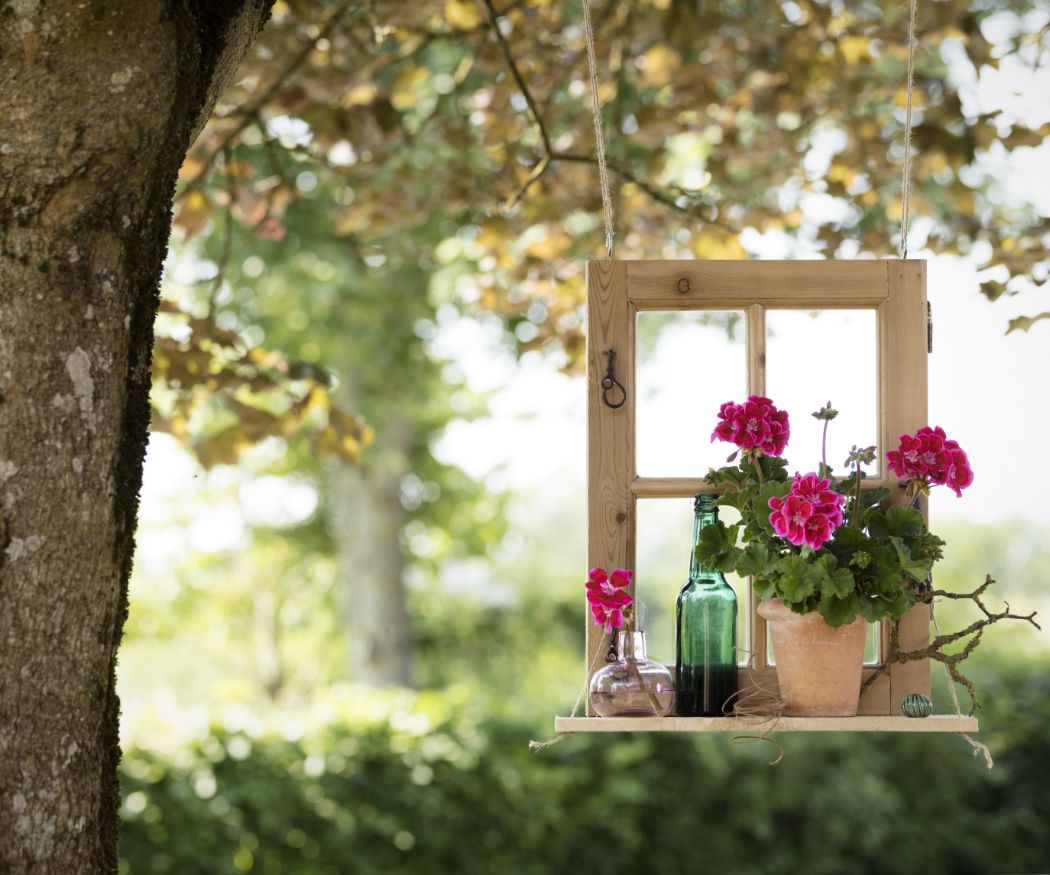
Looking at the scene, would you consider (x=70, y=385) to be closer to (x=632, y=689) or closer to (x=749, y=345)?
(x=632, y=689)

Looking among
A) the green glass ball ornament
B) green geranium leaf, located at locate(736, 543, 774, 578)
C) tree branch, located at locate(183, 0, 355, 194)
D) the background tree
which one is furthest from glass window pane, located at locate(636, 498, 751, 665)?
tree branch, located at locate(183, 0, 355, 194)

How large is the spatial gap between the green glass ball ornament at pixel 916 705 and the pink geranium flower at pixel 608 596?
396mm

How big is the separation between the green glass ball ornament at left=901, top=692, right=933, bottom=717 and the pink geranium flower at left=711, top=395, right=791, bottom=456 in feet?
1.24

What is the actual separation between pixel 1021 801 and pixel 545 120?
424 centimetres

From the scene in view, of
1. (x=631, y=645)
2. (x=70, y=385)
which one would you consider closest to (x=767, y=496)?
(x=631, y=645)

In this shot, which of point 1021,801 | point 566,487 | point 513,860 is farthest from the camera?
point 566,487

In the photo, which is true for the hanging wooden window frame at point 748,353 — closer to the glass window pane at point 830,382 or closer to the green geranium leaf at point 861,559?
the glass window pane at point 830,382

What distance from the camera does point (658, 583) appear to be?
181 centimetres

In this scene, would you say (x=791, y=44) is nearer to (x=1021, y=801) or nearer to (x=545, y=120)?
(x=545, y=120)

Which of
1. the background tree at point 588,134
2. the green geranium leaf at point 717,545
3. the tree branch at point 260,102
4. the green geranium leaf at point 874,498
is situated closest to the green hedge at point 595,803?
the background tree at point 588,134

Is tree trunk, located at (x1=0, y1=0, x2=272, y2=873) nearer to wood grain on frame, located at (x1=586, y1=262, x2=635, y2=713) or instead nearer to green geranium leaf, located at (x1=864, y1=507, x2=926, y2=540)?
wood grain on frame, located at (x1=586, y1=262, x2=635, y2=713)

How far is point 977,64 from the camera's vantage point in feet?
9.43

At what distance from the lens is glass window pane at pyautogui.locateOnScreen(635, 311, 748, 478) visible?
1.75 m

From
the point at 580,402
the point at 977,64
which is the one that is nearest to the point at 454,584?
the point at 580,402
